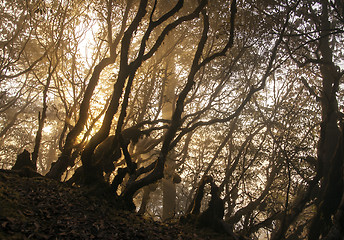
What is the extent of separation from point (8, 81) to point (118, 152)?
607 inches

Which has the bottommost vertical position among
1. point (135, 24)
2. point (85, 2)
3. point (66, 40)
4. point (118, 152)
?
point (118, 152)

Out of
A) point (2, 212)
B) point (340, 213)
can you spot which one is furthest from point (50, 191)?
point (340, 213)

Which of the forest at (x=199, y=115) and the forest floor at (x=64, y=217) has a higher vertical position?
the forest at (x=199, y=115)

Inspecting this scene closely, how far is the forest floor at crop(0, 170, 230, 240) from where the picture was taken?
13.1 ft

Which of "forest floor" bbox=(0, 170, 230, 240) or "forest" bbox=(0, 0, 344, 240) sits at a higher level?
"forest" bbox=(0, 0, 344, 240)

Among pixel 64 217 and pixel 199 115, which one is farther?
pixel 199 115

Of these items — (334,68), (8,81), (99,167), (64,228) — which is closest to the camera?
(64,228)

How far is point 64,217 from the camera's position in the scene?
15.9 ft

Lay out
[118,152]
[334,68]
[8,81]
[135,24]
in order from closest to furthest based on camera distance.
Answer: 1. [135,24]
2. [118,152]
3. [334,68]
4. [8,81]

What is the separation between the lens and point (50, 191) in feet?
20.4

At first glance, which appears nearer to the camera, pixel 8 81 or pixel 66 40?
pixel 66 40

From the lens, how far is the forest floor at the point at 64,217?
3.99 metres

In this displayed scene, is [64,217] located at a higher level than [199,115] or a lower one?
lower

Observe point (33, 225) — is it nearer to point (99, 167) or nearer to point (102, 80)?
point (99, 167)
